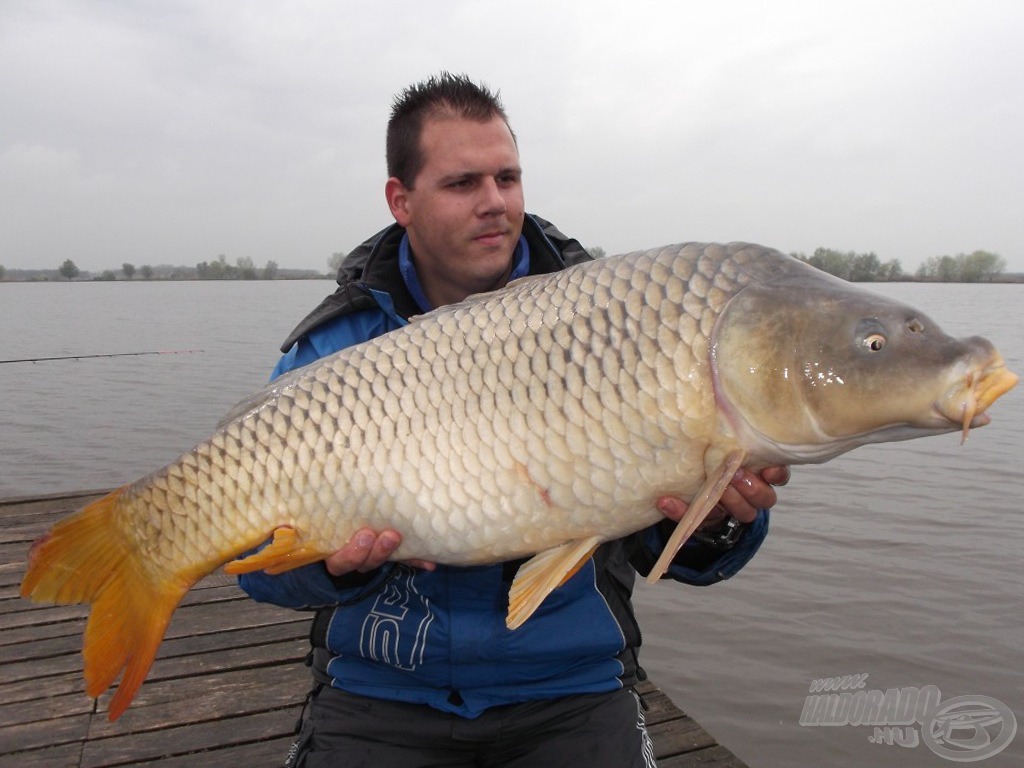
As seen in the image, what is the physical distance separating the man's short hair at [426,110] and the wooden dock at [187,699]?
1.70 meters

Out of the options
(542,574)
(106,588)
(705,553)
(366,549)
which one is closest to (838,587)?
(705,553)

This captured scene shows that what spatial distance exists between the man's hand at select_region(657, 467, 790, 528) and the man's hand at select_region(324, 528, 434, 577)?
1.69ft

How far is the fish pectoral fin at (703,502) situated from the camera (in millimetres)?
1345

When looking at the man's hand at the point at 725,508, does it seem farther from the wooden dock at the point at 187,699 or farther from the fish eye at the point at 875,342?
the wooden dock at the point at 187,699

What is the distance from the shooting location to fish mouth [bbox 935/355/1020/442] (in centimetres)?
119

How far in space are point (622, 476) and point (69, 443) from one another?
9137 millimetres

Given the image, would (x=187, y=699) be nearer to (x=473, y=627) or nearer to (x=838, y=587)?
(x=473, y=627)

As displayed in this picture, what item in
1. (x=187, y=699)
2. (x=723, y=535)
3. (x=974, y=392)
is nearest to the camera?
(x=974, y=392)

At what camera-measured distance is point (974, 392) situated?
3.97 feet

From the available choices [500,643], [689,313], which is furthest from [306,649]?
[689,313]

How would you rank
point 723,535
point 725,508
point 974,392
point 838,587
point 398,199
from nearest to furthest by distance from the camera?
point 974,392 → point 725,508 → point 723,535 → point 398,199 → point 838,587

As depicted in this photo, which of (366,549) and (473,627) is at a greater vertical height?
(366,549)

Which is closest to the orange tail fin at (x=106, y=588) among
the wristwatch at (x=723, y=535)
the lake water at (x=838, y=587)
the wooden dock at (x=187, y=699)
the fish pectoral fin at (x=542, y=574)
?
the fish pectoral fin at (x=542, y=574)

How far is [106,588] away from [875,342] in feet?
5.10
